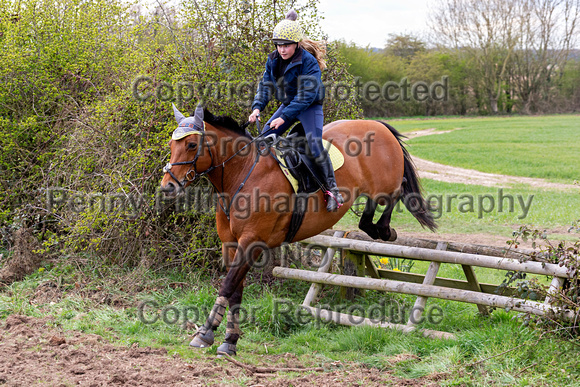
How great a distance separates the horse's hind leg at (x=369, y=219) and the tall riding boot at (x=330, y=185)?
117 centimetres

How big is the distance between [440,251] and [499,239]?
4880 millimetres

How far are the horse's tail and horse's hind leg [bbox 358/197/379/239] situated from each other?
0.44 m

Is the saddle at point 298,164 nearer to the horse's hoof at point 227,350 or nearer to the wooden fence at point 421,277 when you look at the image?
the wooden fence at point 421,277

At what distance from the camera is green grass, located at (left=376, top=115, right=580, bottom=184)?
20781 millimetres

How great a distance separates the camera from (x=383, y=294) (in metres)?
7.00

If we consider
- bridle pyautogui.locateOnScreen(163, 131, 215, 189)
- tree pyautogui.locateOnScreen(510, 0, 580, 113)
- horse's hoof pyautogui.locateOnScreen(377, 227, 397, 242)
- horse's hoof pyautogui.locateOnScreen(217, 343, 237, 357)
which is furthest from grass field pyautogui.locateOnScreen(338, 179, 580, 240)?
tree pyautogui.locateOnScreen(510, 0, 580, 113)

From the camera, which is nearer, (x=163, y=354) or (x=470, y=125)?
(x=163, y=354)

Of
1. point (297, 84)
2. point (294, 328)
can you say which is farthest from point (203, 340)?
point (297, 84)

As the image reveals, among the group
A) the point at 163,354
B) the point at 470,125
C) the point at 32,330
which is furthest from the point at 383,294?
the point at 470,125

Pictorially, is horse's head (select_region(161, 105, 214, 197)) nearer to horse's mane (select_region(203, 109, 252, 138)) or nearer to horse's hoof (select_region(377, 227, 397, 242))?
horse's mane (select_region(203, 109, 252, 138))

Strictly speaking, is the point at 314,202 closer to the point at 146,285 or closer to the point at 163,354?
the point at 163,354

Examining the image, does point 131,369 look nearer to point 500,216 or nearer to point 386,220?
point 386,220

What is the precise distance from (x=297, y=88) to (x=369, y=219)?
2085 millimetres

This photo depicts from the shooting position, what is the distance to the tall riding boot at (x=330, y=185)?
5320mm
